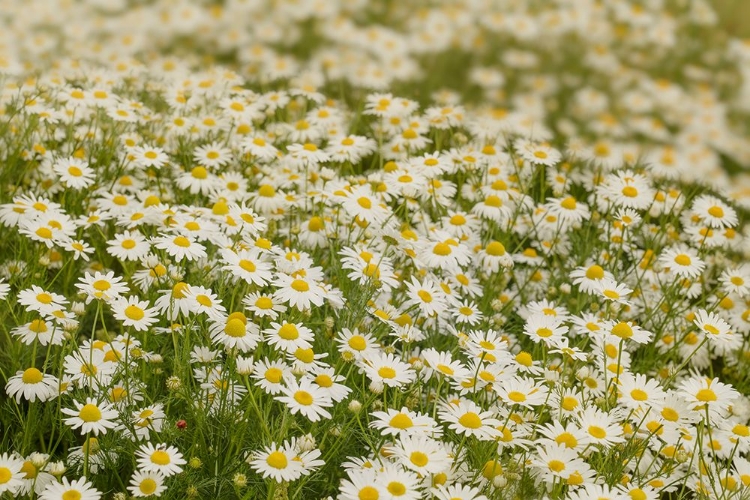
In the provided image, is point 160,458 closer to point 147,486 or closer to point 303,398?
point 147,486

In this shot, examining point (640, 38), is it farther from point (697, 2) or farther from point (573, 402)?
point (573, 402)

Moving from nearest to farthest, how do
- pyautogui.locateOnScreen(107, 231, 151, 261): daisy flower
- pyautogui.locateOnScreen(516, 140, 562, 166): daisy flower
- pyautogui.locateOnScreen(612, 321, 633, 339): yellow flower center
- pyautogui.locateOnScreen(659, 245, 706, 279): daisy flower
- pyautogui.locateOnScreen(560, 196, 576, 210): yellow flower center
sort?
pyautogui.locateOnScreen(612, 321, 633, 339): yellow flower center < pyautogui.locateOnScreen(107, 231, 151, 261): daisy flower < pyautogui.locateOnScreen(659, 245, 706, 279): daisy flower < pyautogui.locateOnScreen(560, 196, 576, 210): yellow flower center < pyautogui.locateOnScreen(516, 140, 562, 166): daisy flower

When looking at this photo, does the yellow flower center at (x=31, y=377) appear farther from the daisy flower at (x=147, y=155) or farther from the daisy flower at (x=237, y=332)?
the daisy flower at (x=147, y=155)

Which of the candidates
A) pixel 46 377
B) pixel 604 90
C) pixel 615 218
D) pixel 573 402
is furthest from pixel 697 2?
pixel 46 377

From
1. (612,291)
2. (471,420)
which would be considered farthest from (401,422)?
(612,291)

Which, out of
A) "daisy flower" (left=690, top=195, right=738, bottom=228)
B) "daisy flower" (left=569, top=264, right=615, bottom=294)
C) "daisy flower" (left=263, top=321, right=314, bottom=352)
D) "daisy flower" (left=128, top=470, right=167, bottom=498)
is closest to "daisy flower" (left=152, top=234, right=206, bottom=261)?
"daisy flower" (left=263, top=321, right=314, bottom=352)

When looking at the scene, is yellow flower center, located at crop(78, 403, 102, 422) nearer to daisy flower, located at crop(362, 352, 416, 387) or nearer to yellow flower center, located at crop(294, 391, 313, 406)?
yellow flower center, located at crop(294, 391, 313, 406)
